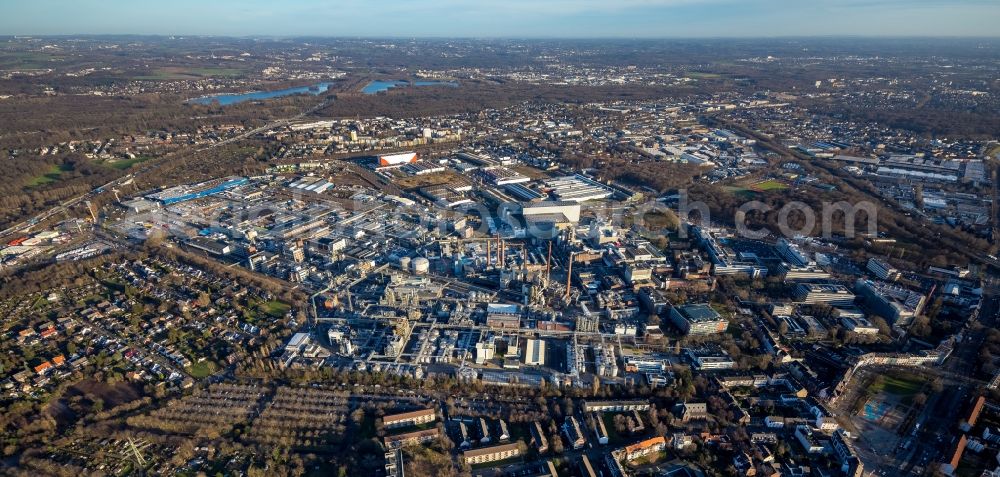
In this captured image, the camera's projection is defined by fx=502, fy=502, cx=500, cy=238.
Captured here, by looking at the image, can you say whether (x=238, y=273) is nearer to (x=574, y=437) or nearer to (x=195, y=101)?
(x=574, y=437)

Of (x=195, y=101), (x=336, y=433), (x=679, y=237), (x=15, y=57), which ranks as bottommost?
(x=336, y=433)

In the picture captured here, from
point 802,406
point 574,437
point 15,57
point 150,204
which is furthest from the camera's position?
point 15,57

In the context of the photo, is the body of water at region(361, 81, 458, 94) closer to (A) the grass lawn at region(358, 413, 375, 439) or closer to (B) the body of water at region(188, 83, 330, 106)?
(B) the body of water at region(188, 83, 330, 106)

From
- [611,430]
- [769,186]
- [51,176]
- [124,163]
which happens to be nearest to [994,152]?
[769,186]

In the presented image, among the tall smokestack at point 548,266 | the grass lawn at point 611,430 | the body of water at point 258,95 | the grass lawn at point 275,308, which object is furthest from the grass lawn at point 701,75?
the grass lawn at point 611,430

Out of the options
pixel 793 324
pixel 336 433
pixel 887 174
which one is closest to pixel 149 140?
pixel 336 433

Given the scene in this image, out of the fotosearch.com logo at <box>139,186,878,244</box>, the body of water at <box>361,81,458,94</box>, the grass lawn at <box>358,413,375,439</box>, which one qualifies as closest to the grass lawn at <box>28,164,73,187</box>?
the fotosearch.com logo at <box>139,186,878,244</box>

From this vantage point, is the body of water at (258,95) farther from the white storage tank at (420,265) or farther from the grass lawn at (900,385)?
the grass lawn at (900,385)
